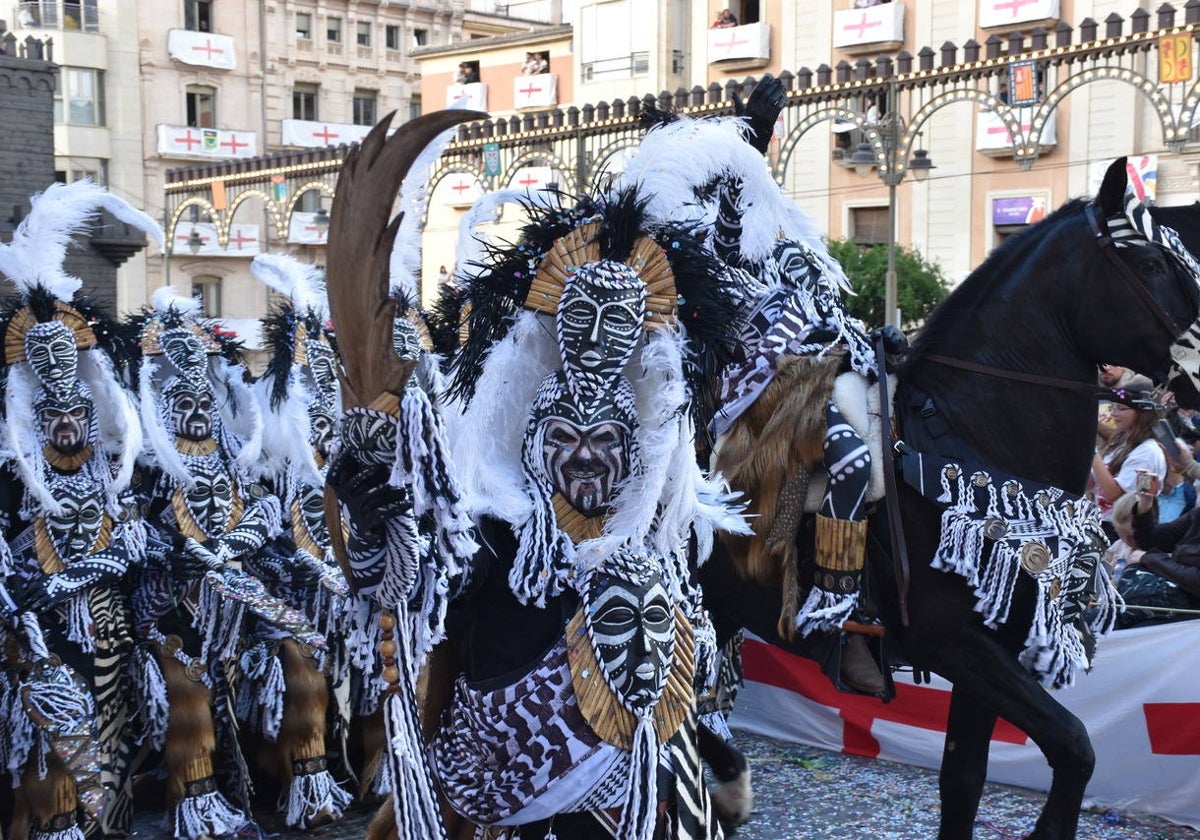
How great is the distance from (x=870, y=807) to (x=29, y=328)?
411 centimetres

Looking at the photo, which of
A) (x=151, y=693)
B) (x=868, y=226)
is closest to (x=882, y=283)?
(x=868, y=226)

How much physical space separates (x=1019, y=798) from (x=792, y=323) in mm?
2633

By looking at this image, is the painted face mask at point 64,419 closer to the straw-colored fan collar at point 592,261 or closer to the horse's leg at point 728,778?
the horse's leg at point 728,778

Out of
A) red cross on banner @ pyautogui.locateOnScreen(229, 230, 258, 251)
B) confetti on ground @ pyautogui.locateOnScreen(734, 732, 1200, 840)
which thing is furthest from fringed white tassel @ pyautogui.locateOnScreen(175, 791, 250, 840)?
red cross on banner @ pyautogui.locateOnScreen(229, 230, 258, 251)

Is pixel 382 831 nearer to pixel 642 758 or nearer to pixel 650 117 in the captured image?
pixel 642 758

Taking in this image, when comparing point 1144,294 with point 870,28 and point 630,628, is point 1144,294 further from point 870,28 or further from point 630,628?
point 870,28

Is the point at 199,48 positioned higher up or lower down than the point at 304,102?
higher up

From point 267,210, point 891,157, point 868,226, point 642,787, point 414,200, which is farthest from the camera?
point 868,226

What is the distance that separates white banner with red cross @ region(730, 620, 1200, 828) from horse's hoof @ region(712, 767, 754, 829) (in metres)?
1.76

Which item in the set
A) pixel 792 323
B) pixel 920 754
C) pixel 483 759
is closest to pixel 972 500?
pixel 792 323

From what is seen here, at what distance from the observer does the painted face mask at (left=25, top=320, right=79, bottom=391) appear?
18.4ft

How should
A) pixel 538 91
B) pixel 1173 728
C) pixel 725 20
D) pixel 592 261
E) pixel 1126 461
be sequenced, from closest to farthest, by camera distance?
pixel 592 261, pixel 1173 728, pixel 1126 461, pixel 725 20, pixel 538 91

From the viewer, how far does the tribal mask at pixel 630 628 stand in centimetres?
299

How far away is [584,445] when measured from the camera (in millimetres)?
3025
